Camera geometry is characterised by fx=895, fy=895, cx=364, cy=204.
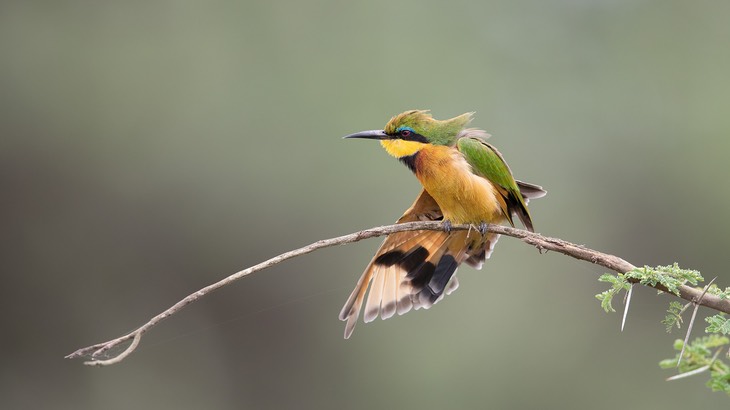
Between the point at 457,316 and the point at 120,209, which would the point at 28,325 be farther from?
the point at 457,316

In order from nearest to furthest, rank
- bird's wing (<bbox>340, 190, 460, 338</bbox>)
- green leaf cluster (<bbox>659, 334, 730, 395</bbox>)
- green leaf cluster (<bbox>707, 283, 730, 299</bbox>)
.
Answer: green leaf cluster (<bbox>659, 334, 730, 395</bbox>), green leaf cluster (<bbox>707, 283, 730, 299</bbox>), bird's wing (<bbox>340, 190, 460, 338</bbox>)

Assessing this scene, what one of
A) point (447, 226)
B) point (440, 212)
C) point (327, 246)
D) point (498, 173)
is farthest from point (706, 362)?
point (440, 212)

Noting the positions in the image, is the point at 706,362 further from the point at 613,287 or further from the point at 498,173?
the point at 498,173

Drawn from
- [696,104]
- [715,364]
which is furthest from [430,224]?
[696,104]

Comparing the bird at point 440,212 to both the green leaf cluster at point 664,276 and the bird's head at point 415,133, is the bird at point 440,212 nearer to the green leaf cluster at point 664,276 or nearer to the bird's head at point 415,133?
the bird's head at point 415,133

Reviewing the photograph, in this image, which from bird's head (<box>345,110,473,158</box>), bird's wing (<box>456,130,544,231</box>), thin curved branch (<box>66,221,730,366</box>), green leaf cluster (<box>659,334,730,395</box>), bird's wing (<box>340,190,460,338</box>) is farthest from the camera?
bird's head (<box>345,110,473,158</box>)

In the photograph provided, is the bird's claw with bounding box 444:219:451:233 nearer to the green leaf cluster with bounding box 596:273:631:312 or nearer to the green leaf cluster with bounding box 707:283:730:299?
the green leaf cluster with bounding box 596:273:631:312

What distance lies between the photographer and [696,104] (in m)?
9.22

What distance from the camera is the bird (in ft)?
12.0

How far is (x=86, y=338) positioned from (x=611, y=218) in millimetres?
5107

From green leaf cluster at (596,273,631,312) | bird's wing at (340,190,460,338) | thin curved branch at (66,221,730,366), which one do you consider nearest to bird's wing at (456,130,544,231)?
bird's wing at (340,190,460,338)

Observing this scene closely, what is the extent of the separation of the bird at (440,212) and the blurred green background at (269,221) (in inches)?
142

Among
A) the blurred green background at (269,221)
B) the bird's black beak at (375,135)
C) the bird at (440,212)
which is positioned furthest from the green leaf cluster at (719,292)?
the blurred green background at (269,221)

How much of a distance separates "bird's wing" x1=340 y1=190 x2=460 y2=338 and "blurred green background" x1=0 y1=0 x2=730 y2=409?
3.80 metres
